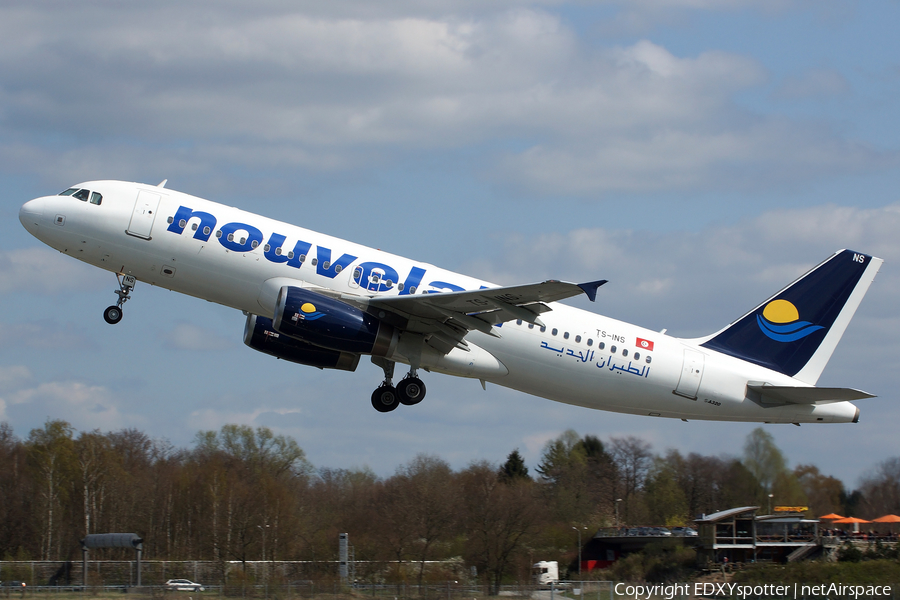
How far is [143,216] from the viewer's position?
29969 mm

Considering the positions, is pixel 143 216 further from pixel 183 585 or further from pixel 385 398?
pixel 183 585

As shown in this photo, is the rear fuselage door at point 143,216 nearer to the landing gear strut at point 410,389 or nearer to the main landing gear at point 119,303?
the main landing gear at point 119,303

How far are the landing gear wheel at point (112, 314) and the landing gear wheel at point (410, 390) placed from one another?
9.52m

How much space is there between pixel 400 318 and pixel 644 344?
8873 millimetres

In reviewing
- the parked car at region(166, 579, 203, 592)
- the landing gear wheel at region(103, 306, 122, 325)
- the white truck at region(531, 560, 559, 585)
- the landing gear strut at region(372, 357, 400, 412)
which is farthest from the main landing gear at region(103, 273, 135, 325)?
the white truck at region(531, 560, 559, 585)

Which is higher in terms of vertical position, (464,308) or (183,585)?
(464,308)

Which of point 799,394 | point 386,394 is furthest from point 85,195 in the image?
point 799,394

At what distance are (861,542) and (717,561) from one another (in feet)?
25.5

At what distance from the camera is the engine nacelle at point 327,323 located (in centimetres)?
2850

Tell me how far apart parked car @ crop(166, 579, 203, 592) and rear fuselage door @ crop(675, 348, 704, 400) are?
22850 mm

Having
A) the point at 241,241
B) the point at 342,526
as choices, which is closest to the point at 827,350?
the point at 241,241

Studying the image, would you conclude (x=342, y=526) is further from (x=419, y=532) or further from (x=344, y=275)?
(x=344, y=275)

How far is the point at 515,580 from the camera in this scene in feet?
177
